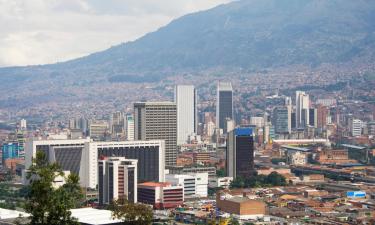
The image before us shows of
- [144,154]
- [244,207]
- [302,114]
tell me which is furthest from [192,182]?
[302,114]

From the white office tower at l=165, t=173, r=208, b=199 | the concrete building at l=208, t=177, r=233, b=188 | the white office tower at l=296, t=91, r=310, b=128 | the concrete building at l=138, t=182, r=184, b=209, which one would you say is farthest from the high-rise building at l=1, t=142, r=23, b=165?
the white office tower at l=296, t=91, r=310, b=128

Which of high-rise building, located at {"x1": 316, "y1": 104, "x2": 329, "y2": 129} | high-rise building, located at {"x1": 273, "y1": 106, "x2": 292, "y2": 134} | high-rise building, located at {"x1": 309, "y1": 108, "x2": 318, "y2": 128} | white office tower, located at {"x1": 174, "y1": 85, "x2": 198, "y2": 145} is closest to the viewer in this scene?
white office tower, located at {"x1": 174, "y1": 85, "x2": 198, "y2": 145}

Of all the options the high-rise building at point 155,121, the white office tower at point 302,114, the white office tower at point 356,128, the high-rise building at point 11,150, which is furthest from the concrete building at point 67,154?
the white office tower at point 302,114

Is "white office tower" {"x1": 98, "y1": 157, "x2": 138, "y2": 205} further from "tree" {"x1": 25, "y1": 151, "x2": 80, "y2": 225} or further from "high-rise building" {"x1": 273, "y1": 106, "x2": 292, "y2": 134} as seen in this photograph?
"high-rise building" {"x1": 273, "y1": 106, "x2": 292, "y2": 134}

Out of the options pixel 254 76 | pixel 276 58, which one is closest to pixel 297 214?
pixel 254 76

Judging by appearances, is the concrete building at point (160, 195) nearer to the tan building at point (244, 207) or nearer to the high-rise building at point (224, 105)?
the tan building at point (244, 207)

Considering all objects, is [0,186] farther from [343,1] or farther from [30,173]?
[343,1]

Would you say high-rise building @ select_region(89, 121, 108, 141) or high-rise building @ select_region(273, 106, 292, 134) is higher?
high-rise building @ select_region(273, 106, 292, 134)
